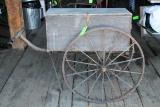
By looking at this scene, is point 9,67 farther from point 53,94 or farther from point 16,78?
point 53,94

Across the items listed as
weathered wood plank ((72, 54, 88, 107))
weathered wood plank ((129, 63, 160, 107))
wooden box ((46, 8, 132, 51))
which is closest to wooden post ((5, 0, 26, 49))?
weathered wood plank ((72, 54, 88, 107))

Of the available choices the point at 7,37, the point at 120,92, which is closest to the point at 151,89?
the point at 120,92

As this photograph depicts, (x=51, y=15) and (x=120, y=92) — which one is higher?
(x=51, y=15)

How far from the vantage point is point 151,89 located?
2.45 m

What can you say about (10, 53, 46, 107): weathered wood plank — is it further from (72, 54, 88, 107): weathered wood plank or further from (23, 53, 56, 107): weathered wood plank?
(72, 54, 88, 107): weathered wood plank

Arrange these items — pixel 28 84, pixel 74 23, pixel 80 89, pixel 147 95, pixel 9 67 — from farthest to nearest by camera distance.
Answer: pixel 9 67 → pixel 28 84 → pixel 80 89 → pixel 147 95 → pixel 74 23

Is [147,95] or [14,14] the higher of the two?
[14,14]

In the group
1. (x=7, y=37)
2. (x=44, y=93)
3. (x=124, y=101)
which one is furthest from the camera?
(x=7, y=37)

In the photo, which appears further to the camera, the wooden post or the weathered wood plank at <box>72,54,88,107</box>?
the wooden post

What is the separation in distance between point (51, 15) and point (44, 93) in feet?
2.55

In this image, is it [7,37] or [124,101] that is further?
[7,37]

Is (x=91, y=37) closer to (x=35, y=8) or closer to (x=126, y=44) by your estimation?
(x=126, y=44)

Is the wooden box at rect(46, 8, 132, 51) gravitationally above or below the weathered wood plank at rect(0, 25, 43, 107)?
above

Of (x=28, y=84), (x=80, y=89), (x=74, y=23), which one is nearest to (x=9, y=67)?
(x=28, y=84)
